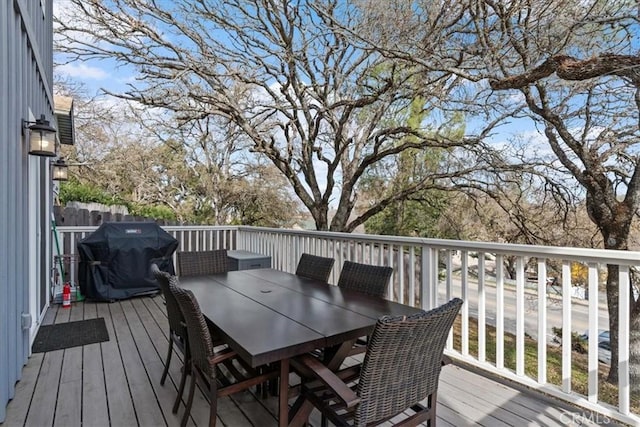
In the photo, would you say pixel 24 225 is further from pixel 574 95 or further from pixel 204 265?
pixel 574 95

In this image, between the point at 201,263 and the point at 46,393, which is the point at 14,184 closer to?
the point at 46,393

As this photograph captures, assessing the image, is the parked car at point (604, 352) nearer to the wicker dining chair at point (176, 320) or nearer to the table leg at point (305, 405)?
the table leg at point (305, 405)

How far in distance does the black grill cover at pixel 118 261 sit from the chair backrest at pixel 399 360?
4492 mm

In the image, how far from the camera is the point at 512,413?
2.25 m

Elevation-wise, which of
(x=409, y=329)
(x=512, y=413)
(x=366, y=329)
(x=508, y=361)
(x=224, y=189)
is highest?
(x=224, y=189)

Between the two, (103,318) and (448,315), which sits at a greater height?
(448,315)

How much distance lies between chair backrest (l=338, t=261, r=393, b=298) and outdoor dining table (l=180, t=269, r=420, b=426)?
0.44 feet

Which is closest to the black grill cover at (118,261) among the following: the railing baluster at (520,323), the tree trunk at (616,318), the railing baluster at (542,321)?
the railing baluster at (520,323)

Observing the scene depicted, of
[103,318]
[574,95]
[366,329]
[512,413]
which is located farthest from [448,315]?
[574,95]

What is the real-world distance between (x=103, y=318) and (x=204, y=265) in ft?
5.57

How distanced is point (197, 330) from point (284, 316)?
0.46 m

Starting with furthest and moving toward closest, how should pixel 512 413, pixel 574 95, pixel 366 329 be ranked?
pixel 574 95 → pixel 512 413 → pixel 366 329

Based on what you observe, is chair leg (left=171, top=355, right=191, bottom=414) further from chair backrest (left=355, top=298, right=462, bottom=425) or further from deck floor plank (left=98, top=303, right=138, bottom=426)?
chair backrest (left=355, top=298, right=462, bottom=425)

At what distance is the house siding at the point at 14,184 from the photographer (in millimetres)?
2164
